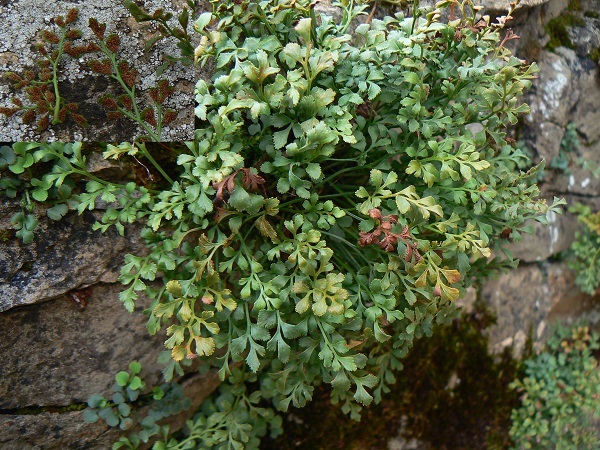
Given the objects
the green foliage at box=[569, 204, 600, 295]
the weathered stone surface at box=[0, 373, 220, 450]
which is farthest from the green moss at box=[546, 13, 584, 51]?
the weathered stone surface at box=[0, 373, 220, 450]

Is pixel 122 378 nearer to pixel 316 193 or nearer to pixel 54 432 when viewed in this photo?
pixel 54 432

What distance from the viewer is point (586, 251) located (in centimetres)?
302

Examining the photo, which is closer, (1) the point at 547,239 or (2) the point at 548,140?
(2) the point at 548,140

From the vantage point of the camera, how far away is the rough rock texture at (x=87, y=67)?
64.8 inches

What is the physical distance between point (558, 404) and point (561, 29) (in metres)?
2.03

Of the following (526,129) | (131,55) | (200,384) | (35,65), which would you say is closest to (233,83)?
(131,55)

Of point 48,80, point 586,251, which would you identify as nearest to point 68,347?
point 48,80

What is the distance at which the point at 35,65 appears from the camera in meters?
1.67

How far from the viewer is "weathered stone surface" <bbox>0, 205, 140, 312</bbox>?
1.76 meters

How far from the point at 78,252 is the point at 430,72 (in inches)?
52.8

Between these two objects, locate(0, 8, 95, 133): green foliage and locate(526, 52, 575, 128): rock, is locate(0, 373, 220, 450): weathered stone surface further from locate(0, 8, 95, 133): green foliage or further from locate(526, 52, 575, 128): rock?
locate(526, 52, 575, 128): rock

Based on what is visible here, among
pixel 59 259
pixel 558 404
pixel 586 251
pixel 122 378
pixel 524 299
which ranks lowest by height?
pixel 558 404

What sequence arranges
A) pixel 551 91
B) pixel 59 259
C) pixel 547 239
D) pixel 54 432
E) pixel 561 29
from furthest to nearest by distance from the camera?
pixel 547 239, pixel 561 29, pixel 551 91, pixel 54 432, pixel 59 259

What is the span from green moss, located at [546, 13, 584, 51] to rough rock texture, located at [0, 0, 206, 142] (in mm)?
1933
